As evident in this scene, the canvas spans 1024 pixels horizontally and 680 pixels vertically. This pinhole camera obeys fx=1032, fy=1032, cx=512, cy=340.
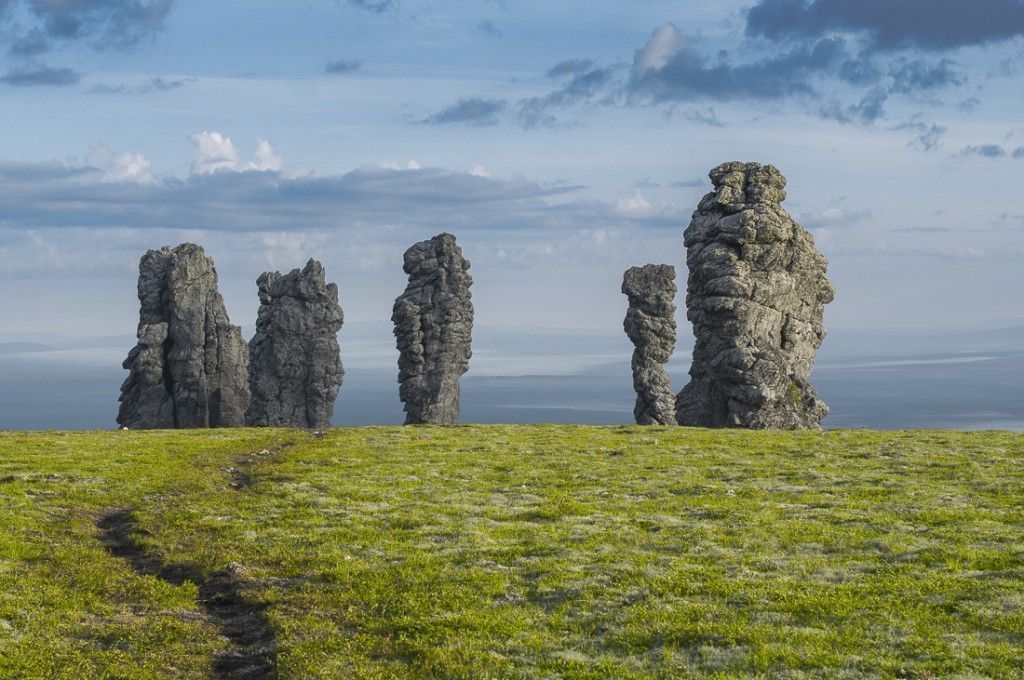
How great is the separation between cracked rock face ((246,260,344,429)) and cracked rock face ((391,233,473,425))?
458 inches

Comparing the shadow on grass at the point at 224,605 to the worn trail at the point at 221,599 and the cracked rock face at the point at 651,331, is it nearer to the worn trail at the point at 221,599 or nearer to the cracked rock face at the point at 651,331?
the worn trail at the point at 221,599

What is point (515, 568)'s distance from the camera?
32.9m

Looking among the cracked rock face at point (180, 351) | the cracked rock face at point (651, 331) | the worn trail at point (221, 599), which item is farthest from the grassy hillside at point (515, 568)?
the cracked rock face at point (180, 351)

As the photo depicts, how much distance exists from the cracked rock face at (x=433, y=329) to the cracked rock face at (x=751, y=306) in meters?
35.5

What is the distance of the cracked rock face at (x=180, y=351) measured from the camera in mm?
127000

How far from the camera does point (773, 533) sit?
3719cm

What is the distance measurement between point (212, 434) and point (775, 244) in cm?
5173

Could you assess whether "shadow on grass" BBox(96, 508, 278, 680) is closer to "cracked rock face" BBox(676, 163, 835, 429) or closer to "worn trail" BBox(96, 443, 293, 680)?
"worn trail" BBox(96, 443, 293, 680)

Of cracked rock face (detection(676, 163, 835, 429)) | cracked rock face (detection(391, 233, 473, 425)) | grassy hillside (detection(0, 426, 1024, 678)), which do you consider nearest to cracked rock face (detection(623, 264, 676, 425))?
cracked rock face (detection(676, 163, 835, 429))

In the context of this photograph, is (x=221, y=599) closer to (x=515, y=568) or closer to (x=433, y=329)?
(x=515, y=568)

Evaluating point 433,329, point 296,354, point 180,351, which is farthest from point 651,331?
point 180,351

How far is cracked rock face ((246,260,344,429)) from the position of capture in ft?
423

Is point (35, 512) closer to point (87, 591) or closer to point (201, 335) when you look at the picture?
point (87, 591)

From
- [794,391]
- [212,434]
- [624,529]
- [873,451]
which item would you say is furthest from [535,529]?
[794,391]
